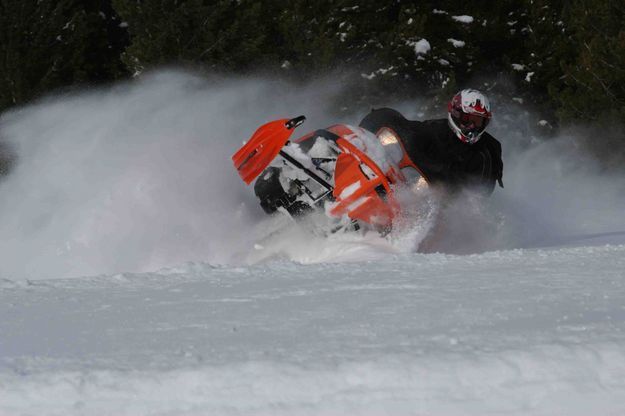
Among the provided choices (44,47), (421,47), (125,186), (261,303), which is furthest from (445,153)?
(421,47)

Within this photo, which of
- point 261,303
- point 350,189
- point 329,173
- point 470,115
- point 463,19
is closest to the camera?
point 261,303

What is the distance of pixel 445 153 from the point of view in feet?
25.8

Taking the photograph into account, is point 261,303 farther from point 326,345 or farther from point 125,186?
point 125,186

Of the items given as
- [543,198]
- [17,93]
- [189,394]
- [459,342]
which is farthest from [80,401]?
[17,93]

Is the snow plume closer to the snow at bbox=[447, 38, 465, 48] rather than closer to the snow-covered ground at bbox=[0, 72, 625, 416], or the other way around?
the snow-covered ground at bbox=[0, 72, 625, 416]

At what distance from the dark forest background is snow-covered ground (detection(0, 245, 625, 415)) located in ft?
35.6

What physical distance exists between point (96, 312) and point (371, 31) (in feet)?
51.1

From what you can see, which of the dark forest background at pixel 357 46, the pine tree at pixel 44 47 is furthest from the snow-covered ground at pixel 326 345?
the pine tree at pixel 44 47

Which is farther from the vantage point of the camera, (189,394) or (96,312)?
(96,312)

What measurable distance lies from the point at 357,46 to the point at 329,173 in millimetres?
11612

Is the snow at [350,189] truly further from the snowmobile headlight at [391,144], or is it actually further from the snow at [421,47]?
the snow at [421,47]

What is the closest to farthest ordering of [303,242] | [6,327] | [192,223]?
[6,327]
[303,242]
[192,223]

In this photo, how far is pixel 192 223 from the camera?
8.52 m

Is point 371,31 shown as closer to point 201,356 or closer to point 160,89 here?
point 160,89
